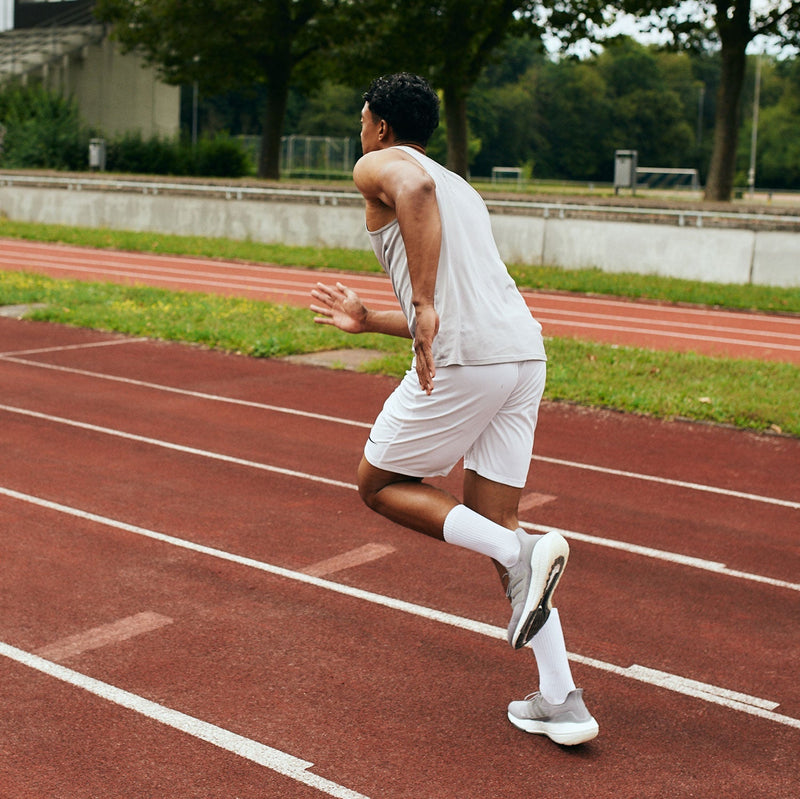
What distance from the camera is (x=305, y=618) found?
197 inches

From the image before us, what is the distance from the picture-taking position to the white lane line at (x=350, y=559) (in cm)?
567

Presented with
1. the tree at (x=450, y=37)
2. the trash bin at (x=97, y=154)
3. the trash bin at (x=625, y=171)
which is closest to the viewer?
the tree at (x=450, y=37)

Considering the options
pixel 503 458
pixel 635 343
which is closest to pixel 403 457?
pixel 503 458

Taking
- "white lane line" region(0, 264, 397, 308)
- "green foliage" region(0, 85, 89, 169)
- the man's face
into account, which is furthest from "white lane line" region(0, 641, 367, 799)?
"green foliage" region(0, 85, 89, 169)

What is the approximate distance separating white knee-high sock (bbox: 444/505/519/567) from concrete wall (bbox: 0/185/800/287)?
57.1ft

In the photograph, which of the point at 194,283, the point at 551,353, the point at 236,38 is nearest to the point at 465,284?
the point at 551,353

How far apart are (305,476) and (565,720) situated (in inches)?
157

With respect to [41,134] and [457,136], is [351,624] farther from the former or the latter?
[41,134]

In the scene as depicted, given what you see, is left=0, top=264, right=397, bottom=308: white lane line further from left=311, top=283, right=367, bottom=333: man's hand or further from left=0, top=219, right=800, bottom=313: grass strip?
left=311, top=283, right=367, bottom=333: man's hand

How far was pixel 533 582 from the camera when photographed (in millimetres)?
3523

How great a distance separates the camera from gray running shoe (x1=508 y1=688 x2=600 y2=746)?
3773 millimetres

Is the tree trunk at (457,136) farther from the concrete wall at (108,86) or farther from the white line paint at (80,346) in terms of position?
the white line paint at (80,346)

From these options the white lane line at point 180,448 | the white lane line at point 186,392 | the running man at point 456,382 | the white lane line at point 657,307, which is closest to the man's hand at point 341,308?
the running man at point 456,382

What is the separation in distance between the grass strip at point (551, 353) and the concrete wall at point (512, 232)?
8.34m
